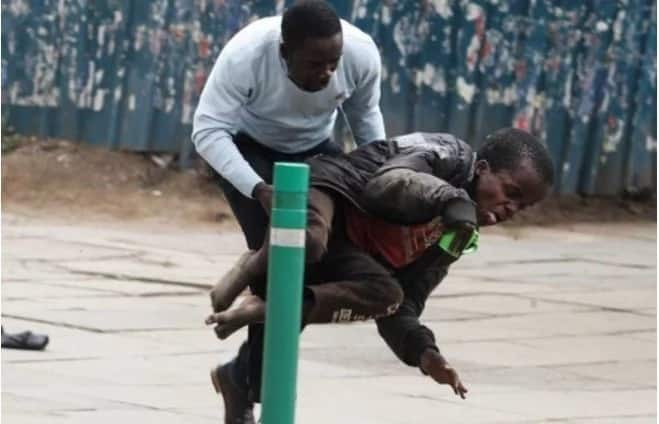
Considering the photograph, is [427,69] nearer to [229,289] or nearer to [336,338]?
[336,338]

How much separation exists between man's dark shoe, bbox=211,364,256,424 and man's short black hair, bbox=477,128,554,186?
1.49 meters

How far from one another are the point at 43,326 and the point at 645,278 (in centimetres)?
498

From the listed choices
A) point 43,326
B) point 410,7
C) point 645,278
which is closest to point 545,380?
point 43,326

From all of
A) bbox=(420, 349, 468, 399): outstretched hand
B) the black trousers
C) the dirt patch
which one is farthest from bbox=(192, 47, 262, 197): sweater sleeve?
the dirt patch

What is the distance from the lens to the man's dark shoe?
6.83m

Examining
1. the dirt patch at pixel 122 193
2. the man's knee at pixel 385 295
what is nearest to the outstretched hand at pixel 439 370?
the man's knee at pixel 385 295

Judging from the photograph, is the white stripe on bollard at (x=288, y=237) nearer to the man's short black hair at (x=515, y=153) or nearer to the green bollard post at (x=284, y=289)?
the green bollard post at (x=284, y=289)

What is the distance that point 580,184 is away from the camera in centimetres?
1617

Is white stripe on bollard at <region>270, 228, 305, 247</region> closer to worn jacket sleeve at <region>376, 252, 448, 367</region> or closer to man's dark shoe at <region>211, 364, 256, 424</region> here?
worn jacket sleeve at <region>376, 252, 448, 367</region>

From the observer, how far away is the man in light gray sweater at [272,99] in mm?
6141

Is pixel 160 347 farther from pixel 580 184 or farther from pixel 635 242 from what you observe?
pixel 580 184

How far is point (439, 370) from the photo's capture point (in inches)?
235

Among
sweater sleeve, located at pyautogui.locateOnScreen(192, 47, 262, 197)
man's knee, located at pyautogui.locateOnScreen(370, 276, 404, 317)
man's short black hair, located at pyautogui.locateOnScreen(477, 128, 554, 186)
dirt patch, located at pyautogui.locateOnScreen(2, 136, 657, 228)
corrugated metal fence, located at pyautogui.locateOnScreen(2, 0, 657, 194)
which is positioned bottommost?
dirt patch, located at pyautogui.locateOnScreen(2, 136, 657, 228)

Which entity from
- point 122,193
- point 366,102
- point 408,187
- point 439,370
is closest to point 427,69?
point 122,193
